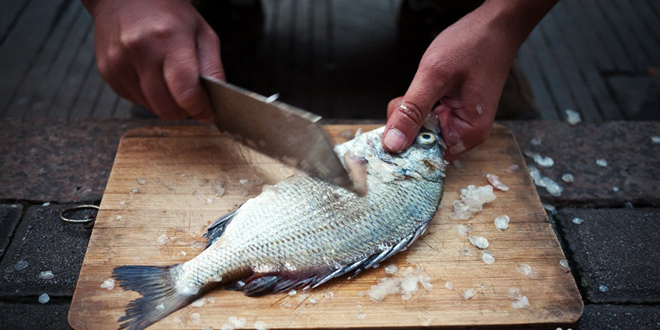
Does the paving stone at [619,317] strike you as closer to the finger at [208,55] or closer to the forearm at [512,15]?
the forearm at [512,15]

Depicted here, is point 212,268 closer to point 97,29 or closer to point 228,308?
point 228,308

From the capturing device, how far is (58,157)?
2412 millimetres

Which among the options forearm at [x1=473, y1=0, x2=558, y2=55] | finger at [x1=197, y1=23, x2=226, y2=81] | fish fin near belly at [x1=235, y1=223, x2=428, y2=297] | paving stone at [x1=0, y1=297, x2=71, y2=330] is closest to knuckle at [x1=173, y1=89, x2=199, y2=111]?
finger at [x1=197, y1=23, x2=226, y2=81]

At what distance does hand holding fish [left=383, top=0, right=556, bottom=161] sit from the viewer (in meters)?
1.97

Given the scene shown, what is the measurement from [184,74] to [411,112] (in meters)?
0.86

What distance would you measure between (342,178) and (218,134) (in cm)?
72

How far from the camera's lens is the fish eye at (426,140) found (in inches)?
80.4

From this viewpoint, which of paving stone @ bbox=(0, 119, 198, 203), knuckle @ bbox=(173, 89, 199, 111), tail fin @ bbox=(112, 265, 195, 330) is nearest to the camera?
tail fin @ bbox=(112, 265, 195, 330)

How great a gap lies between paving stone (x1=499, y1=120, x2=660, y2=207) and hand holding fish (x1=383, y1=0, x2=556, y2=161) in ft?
1.88

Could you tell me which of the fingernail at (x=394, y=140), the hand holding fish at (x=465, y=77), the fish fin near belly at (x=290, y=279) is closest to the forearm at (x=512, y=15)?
the hand holding fish at (x=465, y=77)

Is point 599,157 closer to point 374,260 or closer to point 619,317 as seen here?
point 619,317

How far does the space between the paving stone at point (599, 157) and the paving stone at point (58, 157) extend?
1747 millimetres

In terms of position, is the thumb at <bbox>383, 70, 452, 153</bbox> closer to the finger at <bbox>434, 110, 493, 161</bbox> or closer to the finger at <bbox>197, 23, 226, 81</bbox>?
the finger at <bbox>434, 110, 493, 161</bbox>

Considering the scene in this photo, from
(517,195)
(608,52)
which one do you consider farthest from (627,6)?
(517,195)
